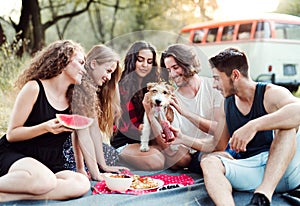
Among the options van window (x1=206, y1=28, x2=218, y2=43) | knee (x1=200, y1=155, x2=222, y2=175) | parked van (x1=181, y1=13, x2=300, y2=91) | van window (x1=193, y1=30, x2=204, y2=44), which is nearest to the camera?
knee (x1=200, y1=155, x2=222, y2=175)

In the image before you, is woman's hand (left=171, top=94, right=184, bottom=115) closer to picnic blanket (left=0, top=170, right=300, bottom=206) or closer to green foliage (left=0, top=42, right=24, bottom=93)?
picnic blanket (left=0, top=170, right=300, bottom=206)

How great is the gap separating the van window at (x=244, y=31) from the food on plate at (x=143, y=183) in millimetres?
5045

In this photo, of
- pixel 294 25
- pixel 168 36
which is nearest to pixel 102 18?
pixel 294 25

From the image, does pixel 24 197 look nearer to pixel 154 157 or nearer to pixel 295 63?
pixel 154 157

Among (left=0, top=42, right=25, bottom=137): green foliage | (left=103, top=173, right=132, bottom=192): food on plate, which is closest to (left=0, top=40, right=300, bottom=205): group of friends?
(left=103, top=173, right=132, bottom=192): food on plate

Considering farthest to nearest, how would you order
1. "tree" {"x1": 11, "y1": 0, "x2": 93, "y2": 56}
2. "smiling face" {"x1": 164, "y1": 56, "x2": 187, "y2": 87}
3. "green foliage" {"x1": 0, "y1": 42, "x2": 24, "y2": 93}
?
"tree" {"x1": 11, "y1": 0, "x2": 93, "y2": 56}
"green foliage" {"x1": 0, "y1": 42, "x2": 24, "y2": 93}
"smiling face" {"x1": 164, "y1": 56, "x2": 187, "y2": 87}

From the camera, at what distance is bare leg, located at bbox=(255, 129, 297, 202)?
2.06 meters

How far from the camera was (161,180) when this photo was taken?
8.13 feet

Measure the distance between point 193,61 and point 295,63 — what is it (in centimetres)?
464

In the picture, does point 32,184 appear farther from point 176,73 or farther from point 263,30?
point 263,30

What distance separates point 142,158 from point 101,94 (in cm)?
40

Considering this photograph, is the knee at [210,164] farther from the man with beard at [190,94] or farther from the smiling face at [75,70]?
the smiling face at [75,70]

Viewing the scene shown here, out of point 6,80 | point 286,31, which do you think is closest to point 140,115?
point 6,80

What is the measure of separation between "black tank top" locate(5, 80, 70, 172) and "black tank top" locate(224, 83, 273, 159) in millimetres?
833
